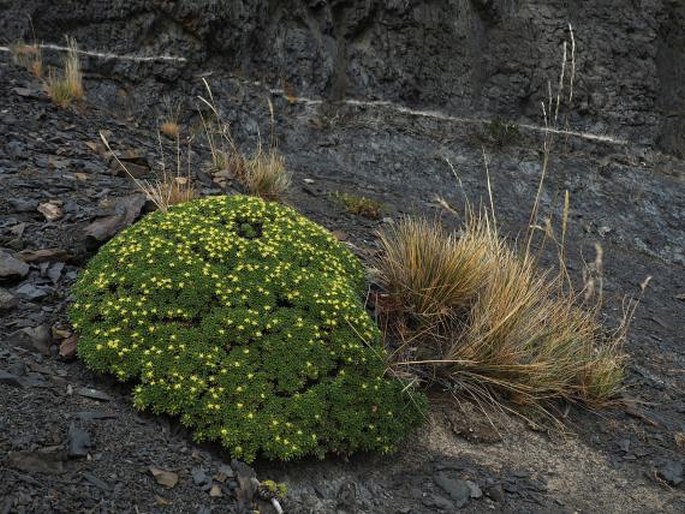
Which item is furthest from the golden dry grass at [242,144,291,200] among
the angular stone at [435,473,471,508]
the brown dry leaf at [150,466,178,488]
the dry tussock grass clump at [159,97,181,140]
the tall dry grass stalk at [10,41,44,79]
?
the brown dry leaf at [150,466,178,488]

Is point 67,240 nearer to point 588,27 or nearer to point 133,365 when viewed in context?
point 133,365

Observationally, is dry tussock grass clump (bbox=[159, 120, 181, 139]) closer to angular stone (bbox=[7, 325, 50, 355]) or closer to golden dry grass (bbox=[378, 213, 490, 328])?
golden dry grass (bbox=[378, 213, 490, 328])

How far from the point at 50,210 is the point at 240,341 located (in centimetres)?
244

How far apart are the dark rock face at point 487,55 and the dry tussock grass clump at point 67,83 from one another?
3295 mm

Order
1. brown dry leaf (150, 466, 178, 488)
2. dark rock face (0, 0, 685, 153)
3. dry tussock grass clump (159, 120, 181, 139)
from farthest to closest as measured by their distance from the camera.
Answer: dark rock face (0, 0, 685, 153) < dry tussock grass clump (159, 120, 181, 139) < brown dry leaf (150, 466, 178, 488)

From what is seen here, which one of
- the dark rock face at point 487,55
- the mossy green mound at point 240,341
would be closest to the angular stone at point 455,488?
the mossy green mound at point 240,341

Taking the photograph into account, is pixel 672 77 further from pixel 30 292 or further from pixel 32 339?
pixel 32 339

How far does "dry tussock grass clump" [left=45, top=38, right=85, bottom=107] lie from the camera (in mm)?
7711

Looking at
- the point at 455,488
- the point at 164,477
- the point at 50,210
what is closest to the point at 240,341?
the point at 164,477

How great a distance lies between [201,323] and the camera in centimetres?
374

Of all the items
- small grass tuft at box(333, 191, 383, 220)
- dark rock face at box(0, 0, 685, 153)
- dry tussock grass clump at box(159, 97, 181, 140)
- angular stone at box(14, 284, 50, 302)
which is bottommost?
small grass tuft at box(333, 191, 383, 220)

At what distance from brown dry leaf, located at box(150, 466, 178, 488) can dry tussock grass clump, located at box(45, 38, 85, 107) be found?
5789 millimetres

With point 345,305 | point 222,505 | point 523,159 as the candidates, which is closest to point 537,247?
point 523,159

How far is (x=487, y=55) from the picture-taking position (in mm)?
12180
